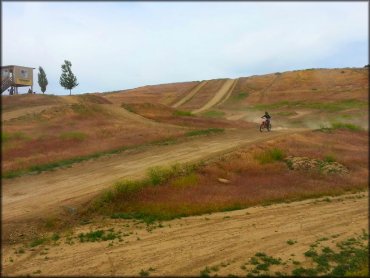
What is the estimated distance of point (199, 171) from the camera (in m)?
26.3

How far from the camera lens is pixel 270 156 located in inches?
1207

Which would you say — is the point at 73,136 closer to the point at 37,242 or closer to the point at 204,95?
the point at 37,242

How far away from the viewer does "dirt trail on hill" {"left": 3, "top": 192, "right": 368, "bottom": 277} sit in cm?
1444

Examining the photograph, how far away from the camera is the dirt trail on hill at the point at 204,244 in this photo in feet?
47.4

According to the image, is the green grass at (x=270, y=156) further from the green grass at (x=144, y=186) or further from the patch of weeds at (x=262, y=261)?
the patch of weeds at (x=262, y=261)

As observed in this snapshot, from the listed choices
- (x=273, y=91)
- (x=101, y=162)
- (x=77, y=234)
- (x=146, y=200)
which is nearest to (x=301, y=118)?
(x=273, y=91)

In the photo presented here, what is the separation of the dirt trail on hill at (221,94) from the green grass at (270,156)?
41.3 metres

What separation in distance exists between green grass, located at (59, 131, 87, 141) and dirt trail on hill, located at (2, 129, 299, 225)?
4527 mm

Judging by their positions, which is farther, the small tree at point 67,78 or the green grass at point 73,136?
the small tree at point 67,78

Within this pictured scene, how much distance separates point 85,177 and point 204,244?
10693mm

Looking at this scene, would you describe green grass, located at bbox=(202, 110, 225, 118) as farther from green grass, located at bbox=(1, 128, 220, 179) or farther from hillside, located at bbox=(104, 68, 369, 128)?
green grass, located at bbox=(1, 128, 220, 179)

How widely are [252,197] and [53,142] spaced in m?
16.4

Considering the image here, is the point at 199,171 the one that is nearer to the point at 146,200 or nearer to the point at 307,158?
the point at 146,200

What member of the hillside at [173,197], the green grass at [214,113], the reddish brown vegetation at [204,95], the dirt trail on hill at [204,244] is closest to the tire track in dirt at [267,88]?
the reddish brown vegetation at [204,95]
